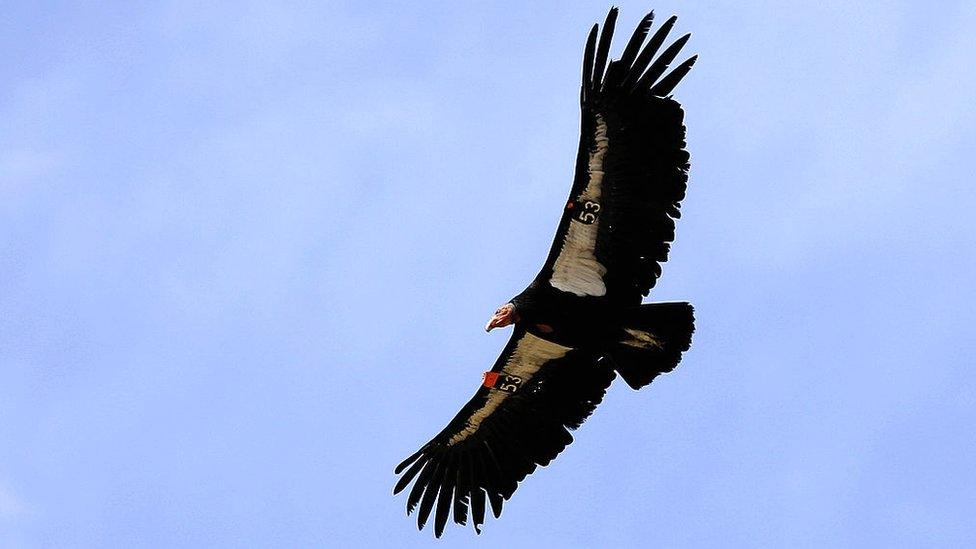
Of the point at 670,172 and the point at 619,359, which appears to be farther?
the point at 619,359

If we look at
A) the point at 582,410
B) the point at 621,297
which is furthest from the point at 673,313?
the point at 582,410

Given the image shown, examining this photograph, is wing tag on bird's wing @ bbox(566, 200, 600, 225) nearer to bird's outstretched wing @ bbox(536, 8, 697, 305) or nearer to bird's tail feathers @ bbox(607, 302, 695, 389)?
bird's outstretched wing @ bbox(536, 8, 697, 305)

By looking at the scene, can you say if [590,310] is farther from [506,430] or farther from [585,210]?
[506,430]

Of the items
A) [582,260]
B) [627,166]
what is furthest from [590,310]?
[627,166]

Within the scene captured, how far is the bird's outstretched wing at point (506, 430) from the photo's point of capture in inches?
934

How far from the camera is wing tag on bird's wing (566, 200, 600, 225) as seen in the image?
22.0 metres

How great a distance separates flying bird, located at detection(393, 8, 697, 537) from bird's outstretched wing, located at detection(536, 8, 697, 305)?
13mm

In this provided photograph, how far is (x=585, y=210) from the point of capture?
22.1 m

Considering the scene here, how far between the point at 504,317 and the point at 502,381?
1.76 m

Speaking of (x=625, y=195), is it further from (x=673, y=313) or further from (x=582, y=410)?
(x=582, y=410)

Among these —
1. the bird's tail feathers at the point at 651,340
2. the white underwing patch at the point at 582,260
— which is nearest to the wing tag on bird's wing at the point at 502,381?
the bird's tail feathers at the point at 651,340

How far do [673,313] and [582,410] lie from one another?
234 centimetres

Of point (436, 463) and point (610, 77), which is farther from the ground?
point (610, 77)

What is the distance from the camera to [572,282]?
892 inches
